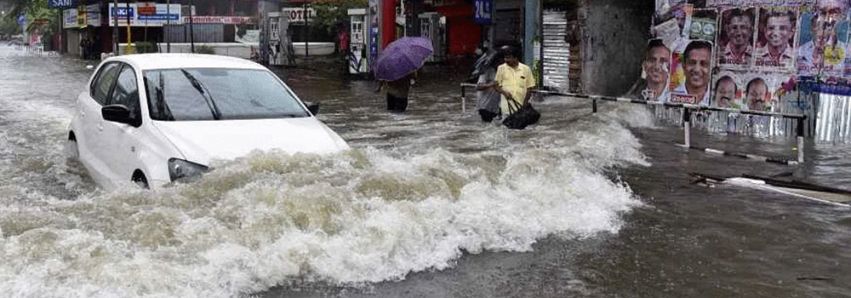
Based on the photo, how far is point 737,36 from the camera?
14000 mm

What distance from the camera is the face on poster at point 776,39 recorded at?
13.0 meters

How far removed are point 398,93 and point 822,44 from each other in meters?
7.14

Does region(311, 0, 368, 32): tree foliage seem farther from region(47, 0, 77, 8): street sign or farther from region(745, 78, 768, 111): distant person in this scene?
region(745, 78, 768, 111): distant person

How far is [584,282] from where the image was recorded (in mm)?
5344

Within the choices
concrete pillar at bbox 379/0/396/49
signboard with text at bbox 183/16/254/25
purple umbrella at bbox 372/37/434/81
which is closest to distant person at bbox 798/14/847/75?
purple umbrella at bbox 372/37/434/81

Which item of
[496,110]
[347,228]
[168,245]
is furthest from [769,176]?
[168,245]

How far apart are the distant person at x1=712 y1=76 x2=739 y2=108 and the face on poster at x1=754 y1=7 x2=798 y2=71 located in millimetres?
636

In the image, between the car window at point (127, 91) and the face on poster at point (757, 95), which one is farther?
the face on poster at point (757, 95)

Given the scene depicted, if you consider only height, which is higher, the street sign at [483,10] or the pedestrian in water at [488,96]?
the street sign at [483,10]

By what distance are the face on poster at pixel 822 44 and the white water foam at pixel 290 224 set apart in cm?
592

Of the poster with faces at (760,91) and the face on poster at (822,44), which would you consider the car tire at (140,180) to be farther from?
the poster with faces at (760,91)

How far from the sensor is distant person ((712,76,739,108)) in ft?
46.7

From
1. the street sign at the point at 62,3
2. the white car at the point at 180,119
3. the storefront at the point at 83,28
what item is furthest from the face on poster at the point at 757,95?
the street sign at the point at 62,3

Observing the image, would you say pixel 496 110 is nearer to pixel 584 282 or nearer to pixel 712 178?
pixel 712 178
